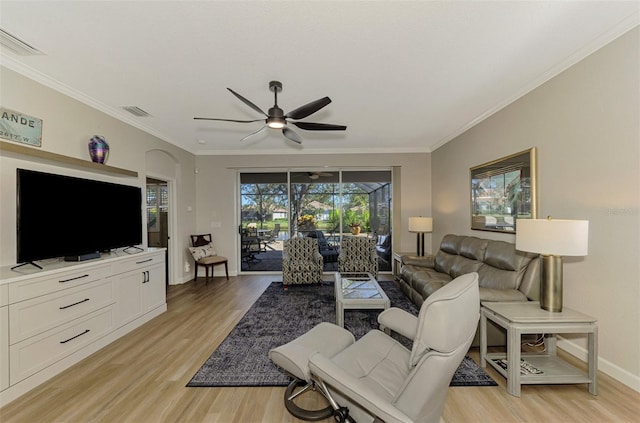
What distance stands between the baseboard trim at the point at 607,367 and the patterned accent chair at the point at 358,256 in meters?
2.72

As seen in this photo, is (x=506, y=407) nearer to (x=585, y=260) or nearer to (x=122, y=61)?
(x=585, y=260)

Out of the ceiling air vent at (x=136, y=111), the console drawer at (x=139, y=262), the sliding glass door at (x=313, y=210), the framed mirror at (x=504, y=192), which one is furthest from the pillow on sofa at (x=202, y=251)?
the framed mirror at (x=504, y=192)

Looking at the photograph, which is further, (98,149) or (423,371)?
(98,149)

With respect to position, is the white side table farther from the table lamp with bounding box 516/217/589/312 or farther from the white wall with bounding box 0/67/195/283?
the white wall with bounding box 0/67/195/283

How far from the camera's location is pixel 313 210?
19.5 feet

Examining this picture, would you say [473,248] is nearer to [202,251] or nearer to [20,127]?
[202,251]

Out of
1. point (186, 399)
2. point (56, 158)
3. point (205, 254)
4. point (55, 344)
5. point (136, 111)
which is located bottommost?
point (186, 399)

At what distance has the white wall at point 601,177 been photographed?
194cm

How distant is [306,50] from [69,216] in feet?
9.17

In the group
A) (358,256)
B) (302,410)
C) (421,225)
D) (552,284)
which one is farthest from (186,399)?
(421,225)

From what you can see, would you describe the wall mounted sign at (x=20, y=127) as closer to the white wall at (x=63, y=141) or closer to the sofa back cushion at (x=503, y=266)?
the white wall at (x=63, y=141)

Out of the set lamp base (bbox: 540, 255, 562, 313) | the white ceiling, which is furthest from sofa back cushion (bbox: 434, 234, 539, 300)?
the white ceiling

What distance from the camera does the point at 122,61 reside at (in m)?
2.31

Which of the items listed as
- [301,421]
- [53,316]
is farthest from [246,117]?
[301,421]
